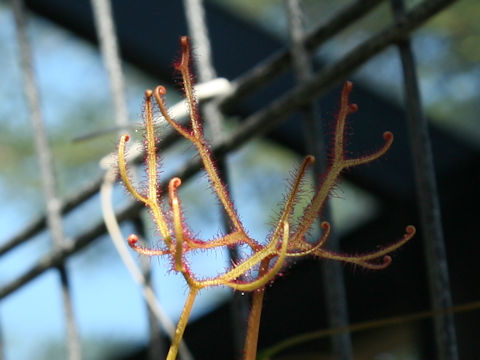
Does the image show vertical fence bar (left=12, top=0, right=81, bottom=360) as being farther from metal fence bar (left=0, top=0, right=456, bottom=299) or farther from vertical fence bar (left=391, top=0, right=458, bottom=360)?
vertical fence bar (left=391, top=0, right=458, bottom=360)

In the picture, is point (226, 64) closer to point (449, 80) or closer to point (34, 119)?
point (449, 80)

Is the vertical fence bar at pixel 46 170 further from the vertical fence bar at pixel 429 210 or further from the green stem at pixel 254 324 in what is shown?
the green stem at pixel 254 324

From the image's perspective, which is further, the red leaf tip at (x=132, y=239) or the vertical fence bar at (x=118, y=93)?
the vertical fence bar at (x=118, y=93)

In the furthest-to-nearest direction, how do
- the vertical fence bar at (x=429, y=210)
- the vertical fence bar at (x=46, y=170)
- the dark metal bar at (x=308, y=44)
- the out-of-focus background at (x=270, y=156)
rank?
1. the out-of-focus background at (x=270, y=156)
2. the vertical fence bar at (x=46, y=170)
3. the dark metal bar at (x=308, y=44)
4. the vertical fence bar at (x=429, y=210)

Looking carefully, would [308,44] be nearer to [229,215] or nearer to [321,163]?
[321,163]

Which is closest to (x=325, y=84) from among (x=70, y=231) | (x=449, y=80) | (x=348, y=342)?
(x=348, y=342)

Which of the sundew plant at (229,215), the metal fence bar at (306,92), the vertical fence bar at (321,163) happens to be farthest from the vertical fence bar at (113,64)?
the sundew plant at (229,215)

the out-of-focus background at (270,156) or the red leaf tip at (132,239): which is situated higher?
the out-of-focus background at (270,156)
